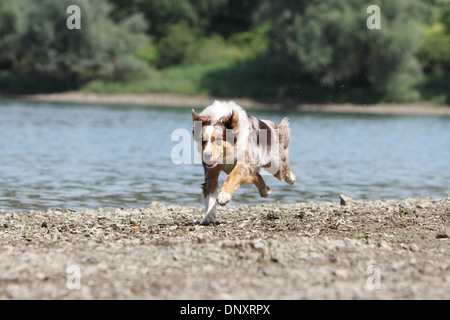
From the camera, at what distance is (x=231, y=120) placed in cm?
1052

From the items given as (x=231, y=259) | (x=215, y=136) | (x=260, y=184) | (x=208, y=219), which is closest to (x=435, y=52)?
(x=260, y=184)

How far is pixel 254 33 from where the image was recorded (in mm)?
86375

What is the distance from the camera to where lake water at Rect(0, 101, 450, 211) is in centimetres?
1631

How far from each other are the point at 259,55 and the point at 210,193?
6293cm

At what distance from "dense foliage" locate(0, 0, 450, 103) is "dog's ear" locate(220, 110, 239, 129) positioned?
4985 cm

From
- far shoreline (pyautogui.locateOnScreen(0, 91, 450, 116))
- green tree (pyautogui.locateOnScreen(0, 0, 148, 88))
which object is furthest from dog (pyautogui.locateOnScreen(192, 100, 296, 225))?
green tree (pyautogui.locateOnScreen(0, 0, 148, 88))

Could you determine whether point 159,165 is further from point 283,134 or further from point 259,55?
point 259,55

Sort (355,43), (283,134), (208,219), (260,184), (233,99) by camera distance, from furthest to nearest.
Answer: (233,99)
(355,43)
(283,134)
(260,184)
(208,219)

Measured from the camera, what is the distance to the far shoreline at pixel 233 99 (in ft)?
193

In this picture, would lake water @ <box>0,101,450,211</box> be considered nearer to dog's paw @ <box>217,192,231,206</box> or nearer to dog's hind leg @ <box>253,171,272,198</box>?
dog's hind leg @ <box>253,171,272,198</box>

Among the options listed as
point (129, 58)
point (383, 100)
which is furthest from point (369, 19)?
point (129, 58)

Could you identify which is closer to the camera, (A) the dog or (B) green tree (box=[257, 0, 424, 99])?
(A) the dog

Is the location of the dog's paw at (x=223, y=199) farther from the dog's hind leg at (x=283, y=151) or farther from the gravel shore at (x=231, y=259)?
the dog's hind leg at (x=283, y=151)

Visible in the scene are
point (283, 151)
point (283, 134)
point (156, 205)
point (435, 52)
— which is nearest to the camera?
point (283, 151)
